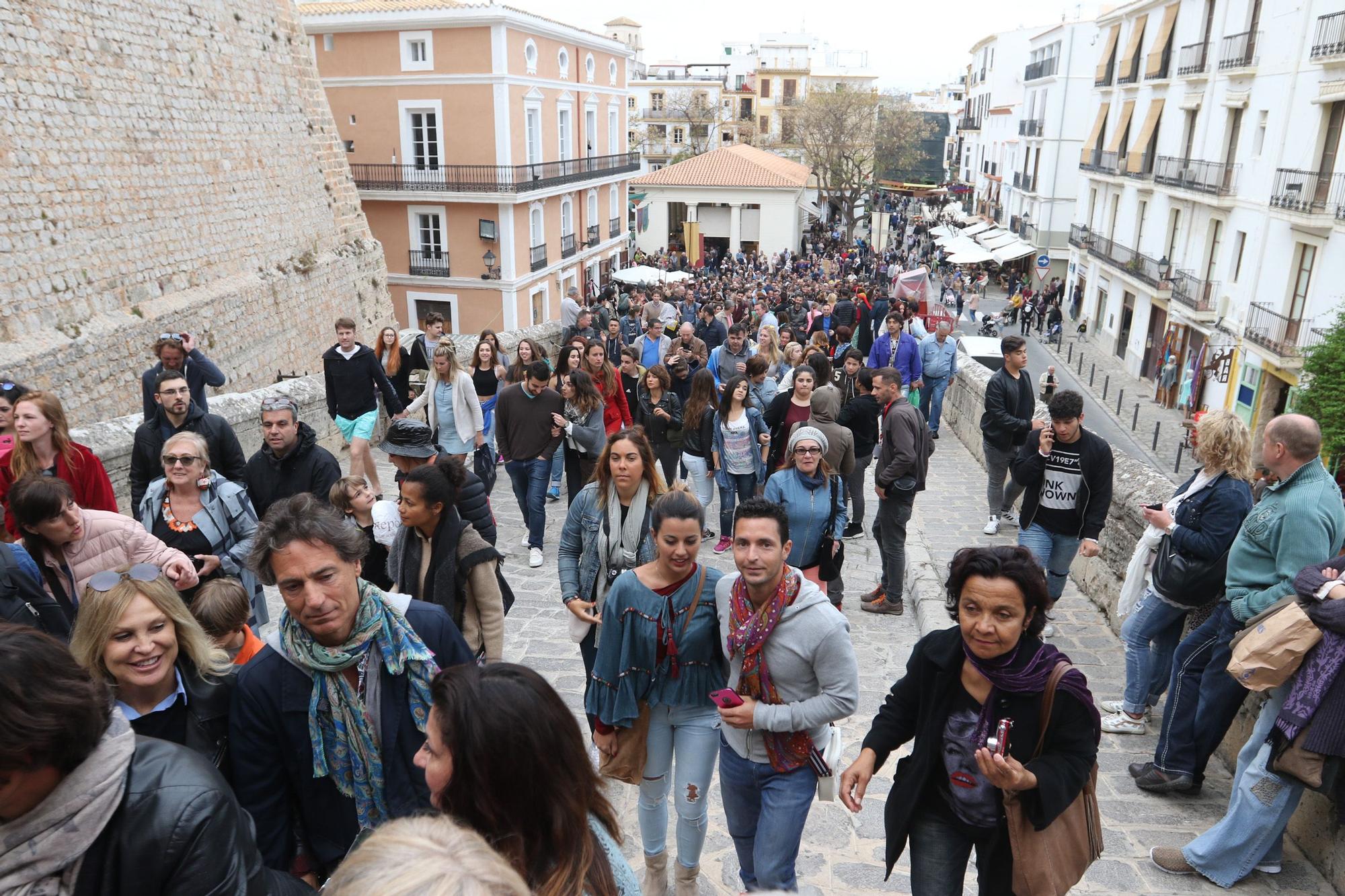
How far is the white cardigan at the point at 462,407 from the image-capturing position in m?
7.62

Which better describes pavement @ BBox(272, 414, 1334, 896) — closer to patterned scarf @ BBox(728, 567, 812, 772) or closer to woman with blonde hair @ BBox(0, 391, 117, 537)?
patterned scarf @ BBox(728, 567, 812, 772)

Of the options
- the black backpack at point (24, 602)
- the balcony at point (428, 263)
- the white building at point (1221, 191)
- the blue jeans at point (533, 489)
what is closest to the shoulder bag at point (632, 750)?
the black backpack at point (24, 602)

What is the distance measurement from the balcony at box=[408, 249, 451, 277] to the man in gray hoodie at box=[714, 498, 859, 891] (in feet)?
94.1

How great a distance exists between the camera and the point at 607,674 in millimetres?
3508

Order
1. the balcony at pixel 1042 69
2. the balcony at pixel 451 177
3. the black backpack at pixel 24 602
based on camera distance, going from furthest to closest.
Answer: the balcony at pixel 1042 69, the balcony at pixel 451 177, the black backpack at pixel 24 602

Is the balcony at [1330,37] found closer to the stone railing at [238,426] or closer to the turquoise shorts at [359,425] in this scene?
the stone railing at [238,426]

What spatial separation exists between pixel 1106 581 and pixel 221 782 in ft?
21.4

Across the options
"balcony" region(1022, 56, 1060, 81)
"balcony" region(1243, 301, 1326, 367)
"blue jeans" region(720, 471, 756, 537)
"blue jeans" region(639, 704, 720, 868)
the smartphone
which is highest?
"balcony" region(1022, 56, 1060, 81)

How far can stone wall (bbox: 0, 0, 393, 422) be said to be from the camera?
1099 centimetres

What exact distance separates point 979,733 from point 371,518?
3056 mm

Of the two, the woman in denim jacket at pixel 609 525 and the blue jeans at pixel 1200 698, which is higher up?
the woman in denim jacket at pixel 609 525

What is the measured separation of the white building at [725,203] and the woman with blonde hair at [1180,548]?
4694 cm

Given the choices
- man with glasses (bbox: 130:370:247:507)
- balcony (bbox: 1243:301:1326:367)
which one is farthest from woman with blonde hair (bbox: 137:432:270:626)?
balcony (bbox: 1243:301:1326:367)

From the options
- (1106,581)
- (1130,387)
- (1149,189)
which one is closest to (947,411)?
(1106,581)
